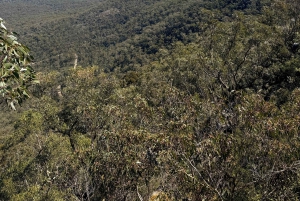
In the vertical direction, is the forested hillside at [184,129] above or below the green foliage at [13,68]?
below

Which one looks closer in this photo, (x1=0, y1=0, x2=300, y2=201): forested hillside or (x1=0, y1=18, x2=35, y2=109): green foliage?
(x1=0, y1=18, x2=35, y2=109): green foliage

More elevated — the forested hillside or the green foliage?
the green foliage

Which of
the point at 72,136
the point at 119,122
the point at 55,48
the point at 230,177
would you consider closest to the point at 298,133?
the point at 230,177

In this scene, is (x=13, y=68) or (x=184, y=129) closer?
(x=13, y=68)

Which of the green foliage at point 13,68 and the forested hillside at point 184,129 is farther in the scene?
the forested hillside at point 184,129

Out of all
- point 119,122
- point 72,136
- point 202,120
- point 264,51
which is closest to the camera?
point 202,120

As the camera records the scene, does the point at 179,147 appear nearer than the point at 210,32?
Yes

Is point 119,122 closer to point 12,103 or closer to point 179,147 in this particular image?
point 179,147

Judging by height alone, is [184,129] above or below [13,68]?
below
